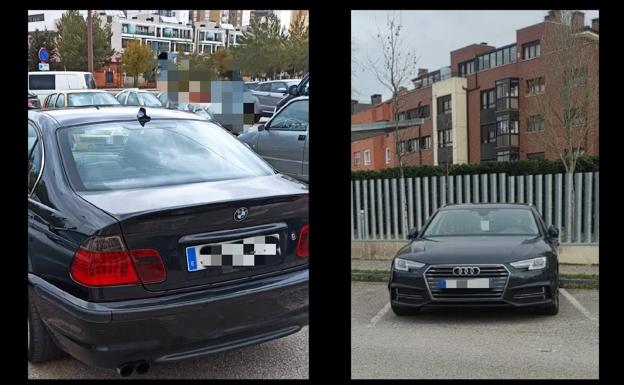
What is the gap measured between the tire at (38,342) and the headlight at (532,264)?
145 inches

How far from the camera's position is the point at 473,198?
10117 millimetres

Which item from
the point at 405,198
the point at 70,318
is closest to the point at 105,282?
the point at 70,318

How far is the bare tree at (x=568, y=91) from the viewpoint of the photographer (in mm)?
9906

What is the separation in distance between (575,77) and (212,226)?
361 inches

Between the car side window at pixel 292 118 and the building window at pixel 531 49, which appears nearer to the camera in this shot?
the car side window at pixel 292 118

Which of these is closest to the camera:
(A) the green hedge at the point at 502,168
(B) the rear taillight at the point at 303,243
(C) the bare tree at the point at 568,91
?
(B) the rear taillight at the point at 303,243

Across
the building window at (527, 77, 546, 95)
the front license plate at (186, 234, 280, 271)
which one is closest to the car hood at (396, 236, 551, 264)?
the front license plate at (186, 234, 280, 271)

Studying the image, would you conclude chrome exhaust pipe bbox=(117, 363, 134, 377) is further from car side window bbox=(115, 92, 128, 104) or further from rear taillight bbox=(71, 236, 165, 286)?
car side window bbox=(115, 92, 128, 104)

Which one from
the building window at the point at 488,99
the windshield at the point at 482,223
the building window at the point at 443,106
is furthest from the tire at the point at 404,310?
the building window at the point at 488,99

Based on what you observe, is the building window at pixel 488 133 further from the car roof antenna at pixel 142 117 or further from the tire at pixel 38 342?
the tire at pixel 38 342

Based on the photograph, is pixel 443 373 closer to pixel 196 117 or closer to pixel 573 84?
pixel 196 117
